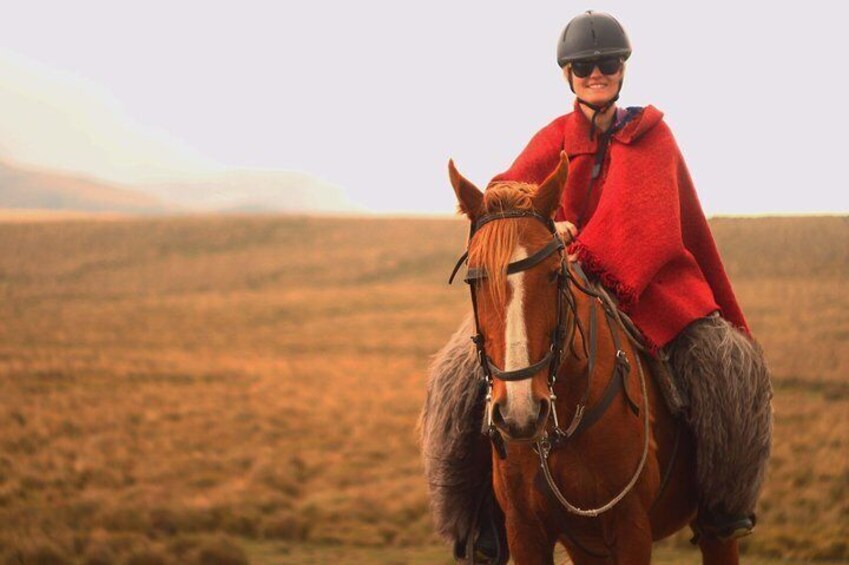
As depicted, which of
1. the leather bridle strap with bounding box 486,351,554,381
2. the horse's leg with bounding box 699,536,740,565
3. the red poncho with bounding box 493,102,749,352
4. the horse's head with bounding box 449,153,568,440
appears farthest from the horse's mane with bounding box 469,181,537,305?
the horse's leg with bounding box 699,536,740,565

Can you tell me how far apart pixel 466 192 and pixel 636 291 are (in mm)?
1101

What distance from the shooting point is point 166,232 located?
192 feet

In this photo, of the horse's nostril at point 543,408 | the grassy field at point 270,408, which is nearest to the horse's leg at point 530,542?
the horse's nostril at point 543,408

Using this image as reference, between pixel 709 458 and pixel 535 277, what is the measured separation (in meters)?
1.66

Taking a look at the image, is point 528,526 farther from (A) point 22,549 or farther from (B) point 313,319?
(B) point 313,319


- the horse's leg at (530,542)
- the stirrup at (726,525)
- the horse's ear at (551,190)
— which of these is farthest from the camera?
the stirrup at (726,525)

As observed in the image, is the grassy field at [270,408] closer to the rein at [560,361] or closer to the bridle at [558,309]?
the rein at [560,361]

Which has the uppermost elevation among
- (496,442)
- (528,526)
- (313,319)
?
(496,442)

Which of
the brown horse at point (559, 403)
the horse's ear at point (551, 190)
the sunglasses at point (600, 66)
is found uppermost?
the sunglasses at point (600, 66)

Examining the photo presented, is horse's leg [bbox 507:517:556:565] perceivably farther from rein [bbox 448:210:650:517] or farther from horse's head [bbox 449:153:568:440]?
horse's head [bbox 449:153:568:440]

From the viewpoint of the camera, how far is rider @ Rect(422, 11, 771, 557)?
3906 millimetres

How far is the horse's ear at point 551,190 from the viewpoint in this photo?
3016 millimetres

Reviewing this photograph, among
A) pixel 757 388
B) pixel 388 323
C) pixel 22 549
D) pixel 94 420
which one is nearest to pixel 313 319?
pixel 388 323

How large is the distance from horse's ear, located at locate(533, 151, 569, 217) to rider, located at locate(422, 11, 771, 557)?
0.83 metres
